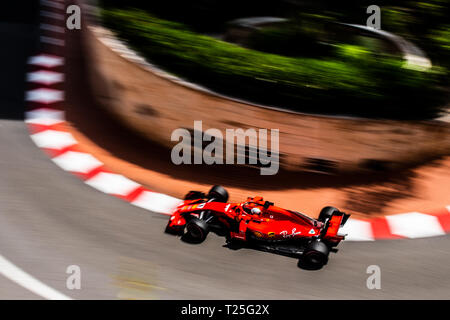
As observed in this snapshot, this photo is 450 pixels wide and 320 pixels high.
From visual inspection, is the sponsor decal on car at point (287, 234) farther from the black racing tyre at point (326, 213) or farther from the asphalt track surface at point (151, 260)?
the black racing tyre at point (326, 213)

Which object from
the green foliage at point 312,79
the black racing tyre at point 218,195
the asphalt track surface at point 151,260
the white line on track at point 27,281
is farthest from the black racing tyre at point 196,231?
the green foliage at point 312,79

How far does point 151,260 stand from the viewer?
924cm

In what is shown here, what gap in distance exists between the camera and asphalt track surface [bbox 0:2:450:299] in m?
8.73

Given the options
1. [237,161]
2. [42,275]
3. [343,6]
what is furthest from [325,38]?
[42,275]

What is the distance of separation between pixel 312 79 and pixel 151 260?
14.4ft

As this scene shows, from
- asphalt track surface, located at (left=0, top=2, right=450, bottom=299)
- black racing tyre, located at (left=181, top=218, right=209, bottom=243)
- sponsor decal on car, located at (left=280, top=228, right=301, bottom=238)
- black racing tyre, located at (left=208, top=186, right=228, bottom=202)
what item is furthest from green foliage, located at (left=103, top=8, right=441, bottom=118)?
black racing tyre, located at (left=181, top=218, right=209, bottom=243)

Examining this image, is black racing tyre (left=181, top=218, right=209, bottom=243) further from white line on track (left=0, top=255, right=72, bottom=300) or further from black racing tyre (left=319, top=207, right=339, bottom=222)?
white line on track (left=0, top=255, right=72, bottom=300)

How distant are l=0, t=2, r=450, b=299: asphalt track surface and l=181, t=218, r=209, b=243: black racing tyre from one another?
5.2 inches

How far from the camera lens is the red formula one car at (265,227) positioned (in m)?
9.27

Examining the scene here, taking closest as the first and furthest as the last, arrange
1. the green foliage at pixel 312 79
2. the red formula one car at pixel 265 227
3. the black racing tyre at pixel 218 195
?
the red formula one car at pixel 265 227 < the black racing tyre at pixel 218 195 < the green foliage at pixel 312 79

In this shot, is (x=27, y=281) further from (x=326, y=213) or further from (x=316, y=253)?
(x=326, y=213)

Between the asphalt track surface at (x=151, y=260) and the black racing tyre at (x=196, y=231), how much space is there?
13cm

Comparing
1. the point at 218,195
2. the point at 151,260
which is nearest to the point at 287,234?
the point at 218,195

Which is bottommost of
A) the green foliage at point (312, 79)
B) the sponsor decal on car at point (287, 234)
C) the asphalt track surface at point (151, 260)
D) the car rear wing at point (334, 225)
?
the asphalt track surface at point (151, 260)
